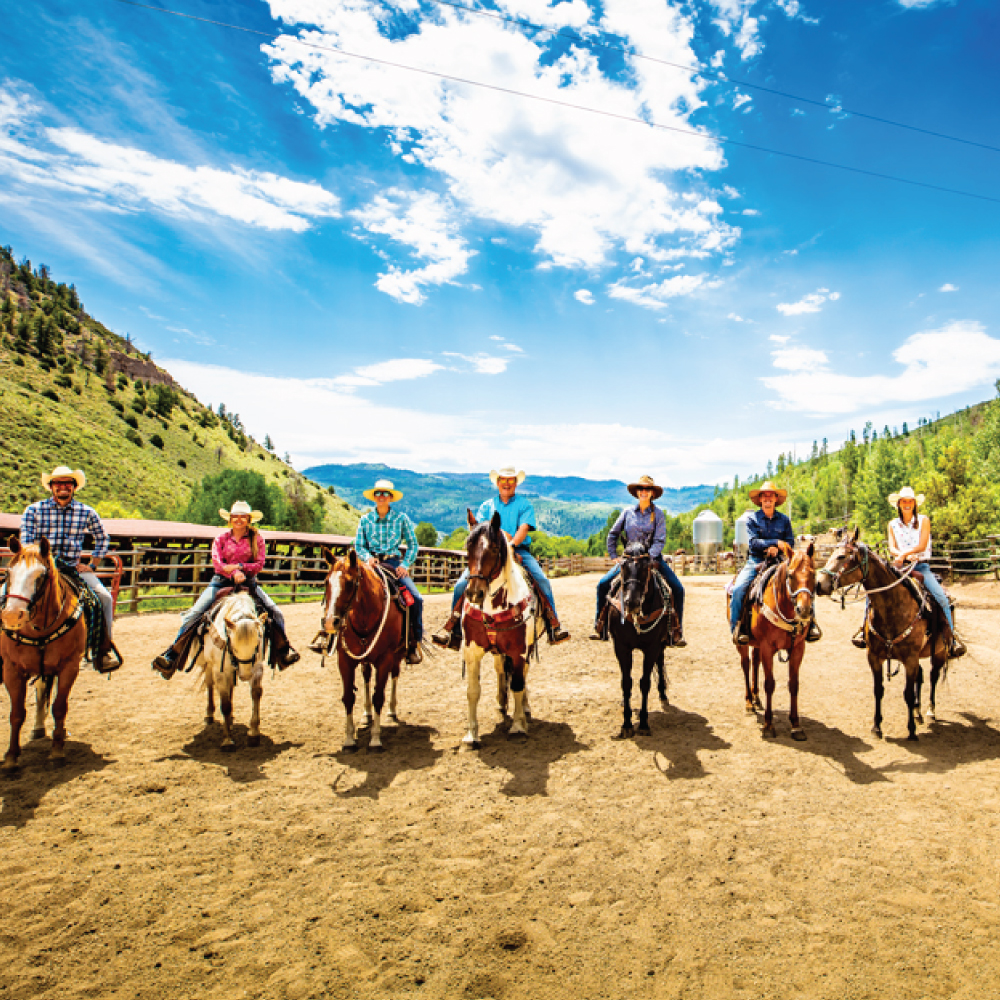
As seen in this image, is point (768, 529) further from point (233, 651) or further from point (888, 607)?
point (233, 651)

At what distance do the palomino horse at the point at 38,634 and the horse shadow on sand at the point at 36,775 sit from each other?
0.16 m

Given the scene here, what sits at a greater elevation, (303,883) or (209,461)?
(209,461)

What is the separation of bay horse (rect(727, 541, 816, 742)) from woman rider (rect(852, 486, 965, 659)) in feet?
3.12

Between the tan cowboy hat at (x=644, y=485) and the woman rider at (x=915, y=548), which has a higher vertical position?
the tan cowboy hat at (x=644, y=485)

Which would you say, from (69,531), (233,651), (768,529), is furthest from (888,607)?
(69,531)

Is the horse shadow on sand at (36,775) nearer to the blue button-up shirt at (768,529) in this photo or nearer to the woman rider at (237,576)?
the woman rider at (237,576)

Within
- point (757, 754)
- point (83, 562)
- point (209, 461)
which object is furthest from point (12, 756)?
point (209, 461)

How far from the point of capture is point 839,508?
108938 mm

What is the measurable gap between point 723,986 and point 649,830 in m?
1.76

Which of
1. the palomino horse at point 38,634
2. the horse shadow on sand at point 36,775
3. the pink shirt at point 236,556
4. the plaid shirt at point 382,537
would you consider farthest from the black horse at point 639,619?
the palomino horse at point 38,634

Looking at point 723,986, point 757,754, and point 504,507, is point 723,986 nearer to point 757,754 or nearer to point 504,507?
point 757,754

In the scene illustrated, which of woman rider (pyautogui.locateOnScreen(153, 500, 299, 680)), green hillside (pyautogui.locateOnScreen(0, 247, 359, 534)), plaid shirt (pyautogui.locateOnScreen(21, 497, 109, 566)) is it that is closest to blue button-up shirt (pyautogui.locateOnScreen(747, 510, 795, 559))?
woman rider (pyautogui.locateOnScreen(153, 500, 299, 680))

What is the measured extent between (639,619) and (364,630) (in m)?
3.33

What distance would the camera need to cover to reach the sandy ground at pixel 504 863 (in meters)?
3.46
